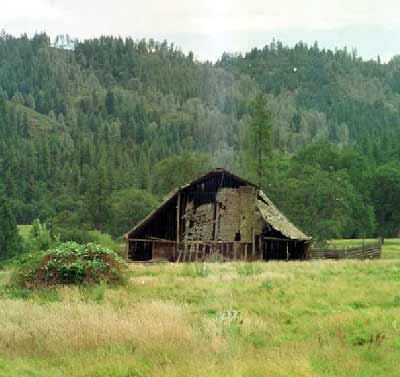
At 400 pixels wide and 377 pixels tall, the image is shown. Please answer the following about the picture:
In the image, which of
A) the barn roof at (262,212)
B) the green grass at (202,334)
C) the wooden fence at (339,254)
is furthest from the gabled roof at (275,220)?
the green grass at (202,334)

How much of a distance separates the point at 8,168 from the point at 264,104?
10951 centimetres

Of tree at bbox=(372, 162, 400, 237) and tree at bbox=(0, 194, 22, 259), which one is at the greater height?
tree at bbox=(372, 162, 400, 237)

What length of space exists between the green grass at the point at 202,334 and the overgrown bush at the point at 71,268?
154 cm

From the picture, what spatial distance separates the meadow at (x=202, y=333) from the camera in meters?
10.9

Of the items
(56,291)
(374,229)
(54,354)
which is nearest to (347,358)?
(54,354)

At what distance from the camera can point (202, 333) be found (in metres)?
12.9

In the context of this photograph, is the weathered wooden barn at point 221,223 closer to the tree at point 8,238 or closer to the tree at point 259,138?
the tree at point 259,138

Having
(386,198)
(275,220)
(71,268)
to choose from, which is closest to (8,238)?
(386,198)

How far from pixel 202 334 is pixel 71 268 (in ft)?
32.5

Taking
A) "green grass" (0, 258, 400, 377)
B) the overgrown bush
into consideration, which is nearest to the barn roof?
the overgrown bush

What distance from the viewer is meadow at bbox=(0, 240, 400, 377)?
35.8 feet

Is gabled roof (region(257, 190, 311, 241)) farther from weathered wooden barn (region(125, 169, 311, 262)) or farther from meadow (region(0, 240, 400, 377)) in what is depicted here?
meadow (region(0, 240, 400, 377))

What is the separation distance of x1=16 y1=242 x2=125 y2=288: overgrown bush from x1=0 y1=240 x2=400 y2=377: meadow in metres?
1.49

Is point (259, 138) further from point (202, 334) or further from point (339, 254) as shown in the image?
point (202, 334)
